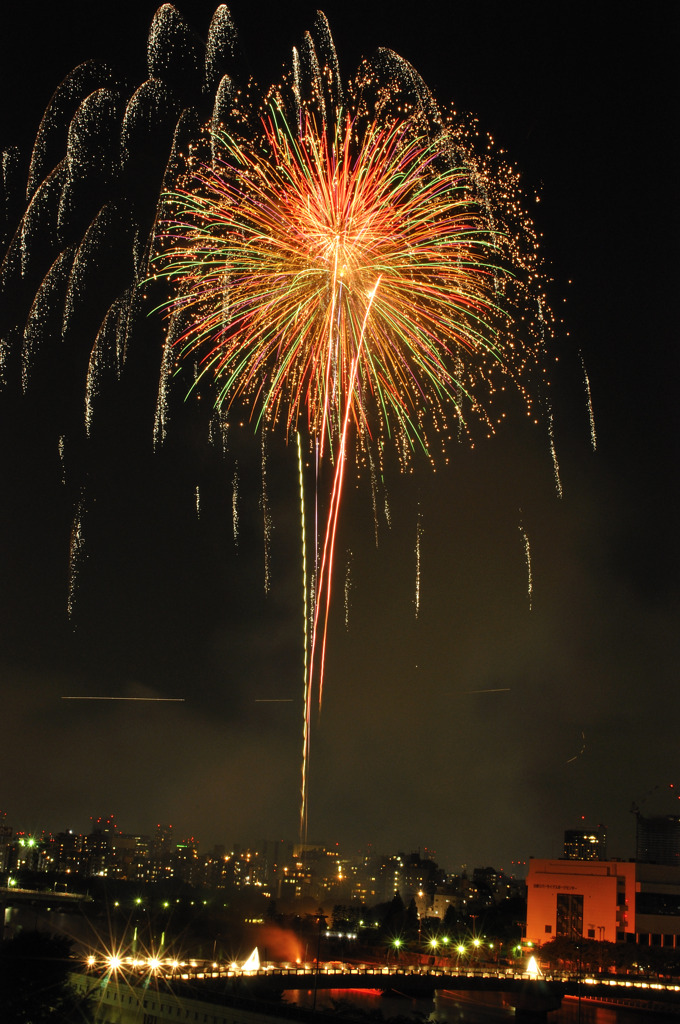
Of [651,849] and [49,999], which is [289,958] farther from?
[651,849]

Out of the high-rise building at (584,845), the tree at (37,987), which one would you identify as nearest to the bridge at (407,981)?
the tree at (37,987)

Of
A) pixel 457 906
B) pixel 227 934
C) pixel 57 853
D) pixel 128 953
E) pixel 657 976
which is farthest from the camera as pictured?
pixel 57 853

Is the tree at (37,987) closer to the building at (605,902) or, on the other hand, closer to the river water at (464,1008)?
the river water at (464,1008)

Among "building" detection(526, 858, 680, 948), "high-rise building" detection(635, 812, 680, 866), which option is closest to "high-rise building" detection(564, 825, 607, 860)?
"high-rise building" detection(635, 812, 680, 866)

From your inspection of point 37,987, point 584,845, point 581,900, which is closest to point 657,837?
point 584,845

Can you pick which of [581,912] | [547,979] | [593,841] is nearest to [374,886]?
[593,841]

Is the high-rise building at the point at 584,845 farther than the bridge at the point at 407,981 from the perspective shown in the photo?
Yes

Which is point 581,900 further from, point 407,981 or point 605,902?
point 407,981

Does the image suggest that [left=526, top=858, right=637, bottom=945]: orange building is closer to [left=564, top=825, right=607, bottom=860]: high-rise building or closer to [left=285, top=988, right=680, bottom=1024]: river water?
[left=285, top=988, right=680, bottom=1024]: river water
